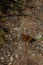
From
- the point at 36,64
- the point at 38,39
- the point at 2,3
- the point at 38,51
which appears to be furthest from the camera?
the point at 2,3

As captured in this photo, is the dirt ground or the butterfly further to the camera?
the butterfly

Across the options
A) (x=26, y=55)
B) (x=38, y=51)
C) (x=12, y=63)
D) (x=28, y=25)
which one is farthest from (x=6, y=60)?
(x=28, y=25)

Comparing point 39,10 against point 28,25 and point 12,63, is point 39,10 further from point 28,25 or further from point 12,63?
point 12,63

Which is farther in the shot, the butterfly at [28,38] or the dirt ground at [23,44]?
the butterfly at [28,38]

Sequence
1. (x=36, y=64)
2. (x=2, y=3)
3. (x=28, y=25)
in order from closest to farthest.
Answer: (x=36, y=64)
(x=28, y=25)
(x=2, y=3)

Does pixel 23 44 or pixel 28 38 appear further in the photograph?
pixel 28 38

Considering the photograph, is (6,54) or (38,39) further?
(38,39)

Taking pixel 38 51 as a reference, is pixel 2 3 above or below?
above
